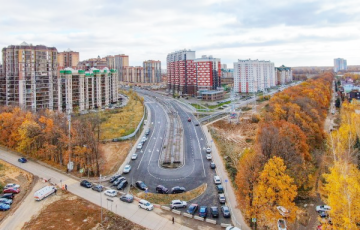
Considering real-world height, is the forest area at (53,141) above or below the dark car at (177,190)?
above

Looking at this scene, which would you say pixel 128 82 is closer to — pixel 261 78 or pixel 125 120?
pixel 261 78

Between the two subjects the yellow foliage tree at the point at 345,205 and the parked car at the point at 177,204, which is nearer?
the yellow foliage tree at the point at 345,205

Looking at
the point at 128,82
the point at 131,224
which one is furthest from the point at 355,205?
the point at 128,82

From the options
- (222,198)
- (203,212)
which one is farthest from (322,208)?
(203,212)

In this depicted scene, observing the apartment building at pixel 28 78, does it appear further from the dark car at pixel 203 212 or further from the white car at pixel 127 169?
the dark car at pixel 203 212

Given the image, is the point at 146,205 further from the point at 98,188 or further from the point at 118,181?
the point at 118,181

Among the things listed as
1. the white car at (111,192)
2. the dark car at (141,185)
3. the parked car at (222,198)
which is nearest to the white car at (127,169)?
the dark car at (141,185)
